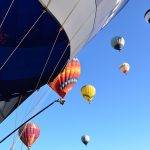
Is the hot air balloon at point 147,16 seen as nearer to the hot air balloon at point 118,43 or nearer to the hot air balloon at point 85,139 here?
the hot air balloon at point 118,43

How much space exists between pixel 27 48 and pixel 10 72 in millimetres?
846

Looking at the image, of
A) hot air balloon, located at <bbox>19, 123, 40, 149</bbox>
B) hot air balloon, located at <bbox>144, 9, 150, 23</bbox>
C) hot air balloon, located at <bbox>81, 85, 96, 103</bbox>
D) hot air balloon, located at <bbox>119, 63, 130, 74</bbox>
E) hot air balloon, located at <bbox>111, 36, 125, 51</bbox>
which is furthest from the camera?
hot air balloon, located at <bbox>119, 63, 130, 74</bbox>

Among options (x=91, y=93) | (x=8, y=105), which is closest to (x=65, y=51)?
(x=8, y=105)

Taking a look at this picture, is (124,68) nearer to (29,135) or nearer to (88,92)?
(88,92)

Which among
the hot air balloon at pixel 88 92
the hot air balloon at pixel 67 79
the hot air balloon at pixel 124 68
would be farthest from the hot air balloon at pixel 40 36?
the hot air balloon at pixel 124 68

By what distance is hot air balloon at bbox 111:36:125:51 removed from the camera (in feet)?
104

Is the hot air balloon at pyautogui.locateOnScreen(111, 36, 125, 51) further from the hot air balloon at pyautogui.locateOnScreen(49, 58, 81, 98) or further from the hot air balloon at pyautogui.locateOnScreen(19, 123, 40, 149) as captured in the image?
the hot air balloon at pyautogui.locateOnScreen(49, 58, 81, 98)

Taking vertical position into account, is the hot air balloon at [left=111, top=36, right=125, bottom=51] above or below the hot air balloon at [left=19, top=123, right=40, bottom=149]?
above

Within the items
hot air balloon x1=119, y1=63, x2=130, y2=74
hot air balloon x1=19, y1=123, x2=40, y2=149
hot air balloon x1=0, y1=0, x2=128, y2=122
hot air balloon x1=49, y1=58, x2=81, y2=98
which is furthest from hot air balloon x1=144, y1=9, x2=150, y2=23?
hot air balloon x1=0, y1=0, x2=128, y2=122

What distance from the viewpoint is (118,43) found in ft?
105

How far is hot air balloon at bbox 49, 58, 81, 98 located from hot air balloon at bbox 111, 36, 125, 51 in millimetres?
9740

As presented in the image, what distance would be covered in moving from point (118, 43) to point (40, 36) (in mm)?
20214

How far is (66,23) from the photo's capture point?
11688 millimetres

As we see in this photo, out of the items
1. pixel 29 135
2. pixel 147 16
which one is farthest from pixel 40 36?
pixel 147 16
